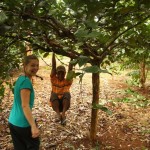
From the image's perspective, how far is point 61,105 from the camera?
210 inches

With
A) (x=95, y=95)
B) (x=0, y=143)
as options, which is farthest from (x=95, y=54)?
(x=0, y=143)

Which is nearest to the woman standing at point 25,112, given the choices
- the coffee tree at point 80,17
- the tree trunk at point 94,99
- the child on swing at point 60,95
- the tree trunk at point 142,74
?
the coffee tree at point 80,17

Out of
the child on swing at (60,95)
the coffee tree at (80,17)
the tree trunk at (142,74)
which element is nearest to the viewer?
the coffee tree at (80,17)

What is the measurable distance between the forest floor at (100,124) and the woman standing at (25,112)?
1.14 feet

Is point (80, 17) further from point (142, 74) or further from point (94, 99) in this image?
point (142, 74)

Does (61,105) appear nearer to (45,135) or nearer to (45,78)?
(45,135)

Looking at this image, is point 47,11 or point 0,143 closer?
point 47,11

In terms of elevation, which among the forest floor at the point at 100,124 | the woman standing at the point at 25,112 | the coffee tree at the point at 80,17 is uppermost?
the coffee tree at the point at 80,17

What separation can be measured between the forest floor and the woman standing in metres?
0.35

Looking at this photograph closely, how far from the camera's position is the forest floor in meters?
4.58

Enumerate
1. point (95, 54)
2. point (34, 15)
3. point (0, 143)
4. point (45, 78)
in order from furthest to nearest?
point (45, 78)
point (0, 143)
point (95, 54)
point (34, 15)

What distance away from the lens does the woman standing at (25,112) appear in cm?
287

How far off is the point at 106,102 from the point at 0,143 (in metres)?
3.52

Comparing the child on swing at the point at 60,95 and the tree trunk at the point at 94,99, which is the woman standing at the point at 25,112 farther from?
the child on swing at the point at 60,95
